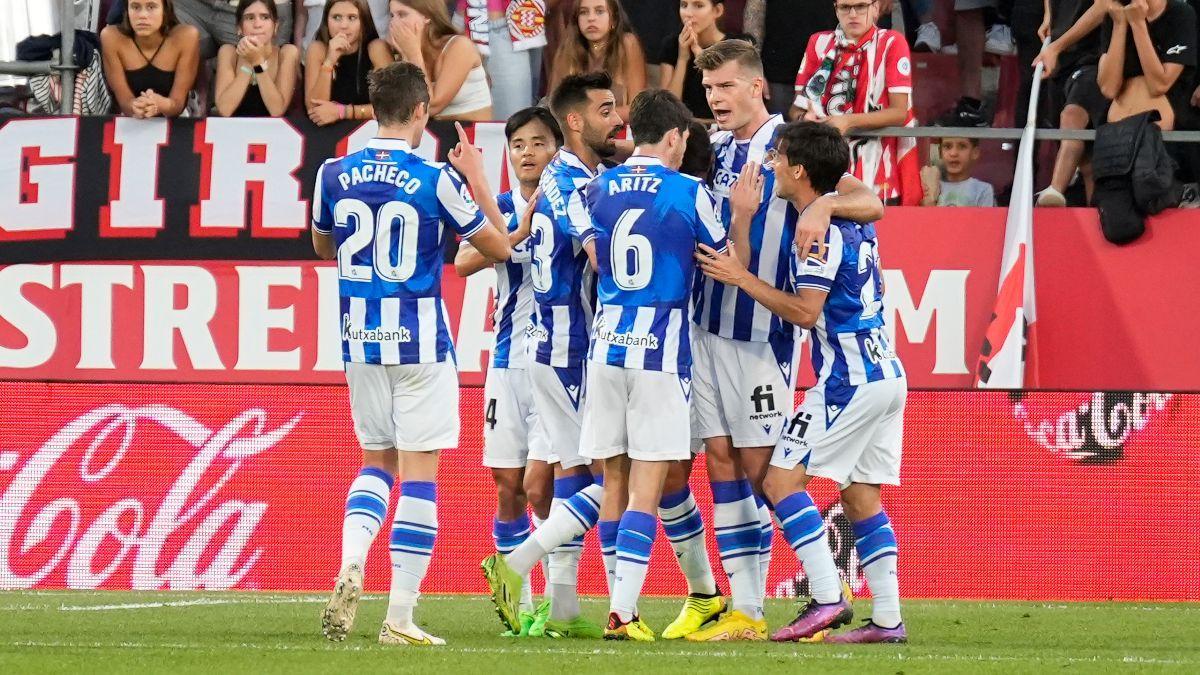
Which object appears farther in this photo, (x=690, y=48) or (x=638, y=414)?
(x=690, y=48)

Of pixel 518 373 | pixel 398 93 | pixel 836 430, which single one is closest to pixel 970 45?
pixel 518 373

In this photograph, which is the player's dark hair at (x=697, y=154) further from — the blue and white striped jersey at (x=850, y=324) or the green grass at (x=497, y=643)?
the green grass at (x=497, y=643)

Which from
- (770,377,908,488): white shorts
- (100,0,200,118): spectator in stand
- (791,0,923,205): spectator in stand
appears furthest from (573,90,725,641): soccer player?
(100,0,200,118): spectator in stand

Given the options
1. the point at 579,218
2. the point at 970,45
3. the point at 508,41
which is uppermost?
the point at 970,45

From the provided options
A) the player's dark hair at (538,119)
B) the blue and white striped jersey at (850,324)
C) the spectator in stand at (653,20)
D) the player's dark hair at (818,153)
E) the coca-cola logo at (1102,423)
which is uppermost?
the spectator in stand at (653,20)

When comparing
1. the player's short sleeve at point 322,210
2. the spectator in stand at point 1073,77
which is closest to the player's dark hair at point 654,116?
the player's short sleeve at point 322,210

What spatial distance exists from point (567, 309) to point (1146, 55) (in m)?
5.28

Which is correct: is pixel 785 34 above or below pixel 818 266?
above

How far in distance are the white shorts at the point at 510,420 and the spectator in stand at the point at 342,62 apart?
428 cm

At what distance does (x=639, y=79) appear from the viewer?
1203 cm

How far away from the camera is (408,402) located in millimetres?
7387

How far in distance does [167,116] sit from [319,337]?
1776 millimetres

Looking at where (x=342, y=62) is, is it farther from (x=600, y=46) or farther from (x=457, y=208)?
(x=457, y=208)

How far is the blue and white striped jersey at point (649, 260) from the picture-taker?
7.40 m
